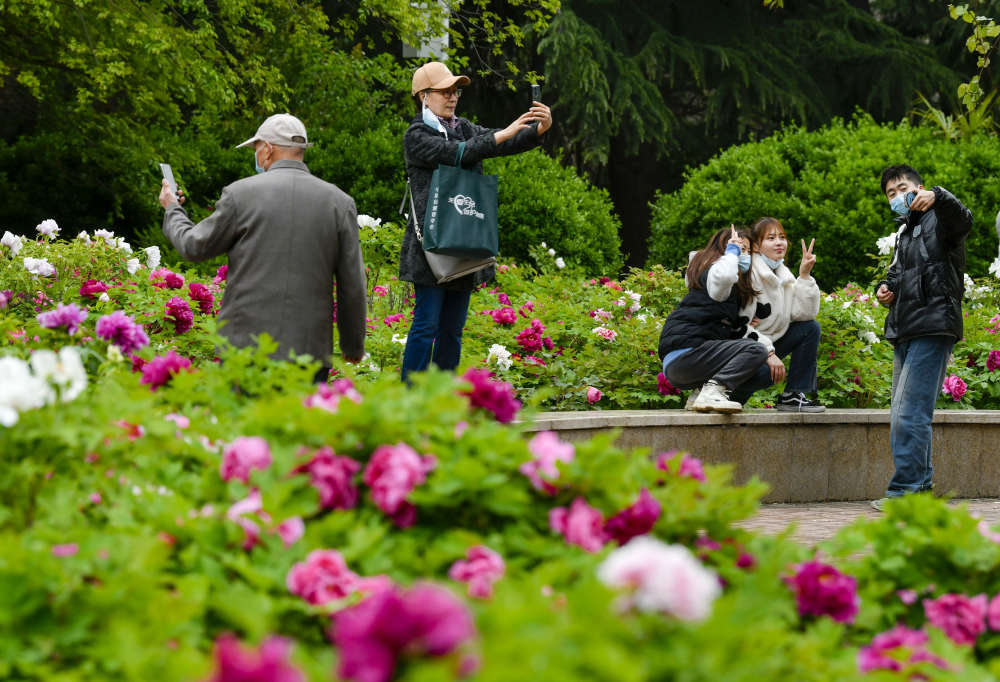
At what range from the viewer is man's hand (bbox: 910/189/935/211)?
18.1 ft

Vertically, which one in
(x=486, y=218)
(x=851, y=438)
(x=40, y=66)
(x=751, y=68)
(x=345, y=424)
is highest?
(x=751, y=68)

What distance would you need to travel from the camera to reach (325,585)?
187 cm

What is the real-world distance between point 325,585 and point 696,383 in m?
4.83

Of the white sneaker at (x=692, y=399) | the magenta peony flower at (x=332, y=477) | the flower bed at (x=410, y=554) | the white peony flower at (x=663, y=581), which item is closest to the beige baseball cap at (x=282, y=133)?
the flower bed at (x=410, y=554)

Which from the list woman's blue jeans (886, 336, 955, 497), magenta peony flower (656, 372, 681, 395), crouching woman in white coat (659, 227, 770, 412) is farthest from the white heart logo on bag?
woman's blue jeans (886, 336, 955, 497)

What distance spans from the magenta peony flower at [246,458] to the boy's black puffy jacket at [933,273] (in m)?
4.31

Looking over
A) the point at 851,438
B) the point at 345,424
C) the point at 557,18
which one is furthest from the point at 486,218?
the point at 557,18

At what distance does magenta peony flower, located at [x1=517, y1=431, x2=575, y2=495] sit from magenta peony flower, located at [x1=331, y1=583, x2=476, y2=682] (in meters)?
0.90

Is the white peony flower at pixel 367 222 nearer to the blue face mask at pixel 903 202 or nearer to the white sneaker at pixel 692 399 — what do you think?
the white sneaker at pixel 692 399

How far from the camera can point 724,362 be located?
20.6ft

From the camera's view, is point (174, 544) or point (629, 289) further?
point (629, 289)

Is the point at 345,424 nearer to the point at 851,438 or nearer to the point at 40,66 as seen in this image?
the point at 851,438

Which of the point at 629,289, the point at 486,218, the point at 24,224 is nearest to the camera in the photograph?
the point at 486,218

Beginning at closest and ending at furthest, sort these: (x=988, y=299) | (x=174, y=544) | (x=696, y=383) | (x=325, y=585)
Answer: (x=325, y=585)
(x=174, y=544)
(x=696, y=383)
(x=988, y=299)
